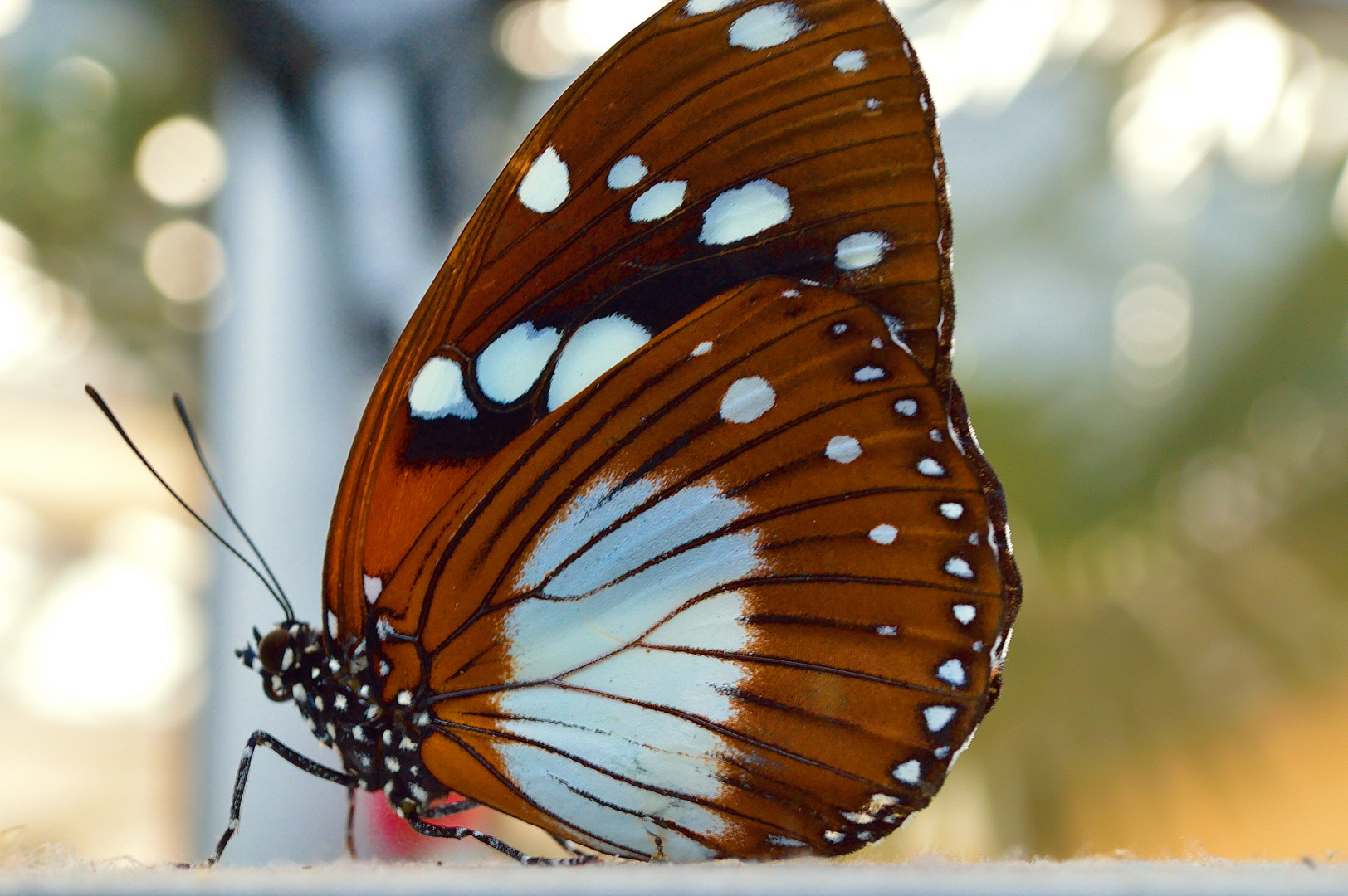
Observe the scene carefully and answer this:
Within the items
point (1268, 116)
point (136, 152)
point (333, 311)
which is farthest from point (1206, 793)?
point (136, 152)

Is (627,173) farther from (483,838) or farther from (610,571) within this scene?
(483,838)

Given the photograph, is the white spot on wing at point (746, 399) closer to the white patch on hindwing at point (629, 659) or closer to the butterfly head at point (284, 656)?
the white patch on hindwing at point (629, 659)

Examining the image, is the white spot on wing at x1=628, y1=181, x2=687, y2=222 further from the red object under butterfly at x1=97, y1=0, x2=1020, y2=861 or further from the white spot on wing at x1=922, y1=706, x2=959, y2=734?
the white spot on wing at x1=922, y1=706, x2=959, y2=734

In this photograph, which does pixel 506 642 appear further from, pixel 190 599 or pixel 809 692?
pixel 190 599

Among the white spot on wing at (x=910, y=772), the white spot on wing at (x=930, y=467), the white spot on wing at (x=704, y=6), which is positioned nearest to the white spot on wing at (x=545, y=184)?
the white spot on wing at (x=704, y=6)

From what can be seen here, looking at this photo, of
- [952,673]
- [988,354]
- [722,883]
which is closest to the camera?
[722,883]

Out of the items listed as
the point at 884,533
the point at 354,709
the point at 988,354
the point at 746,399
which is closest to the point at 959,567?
the point at 884,533

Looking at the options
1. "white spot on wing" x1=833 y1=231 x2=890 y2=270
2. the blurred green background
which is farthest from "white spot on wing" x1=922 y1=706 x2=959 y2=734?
the blurred green background
